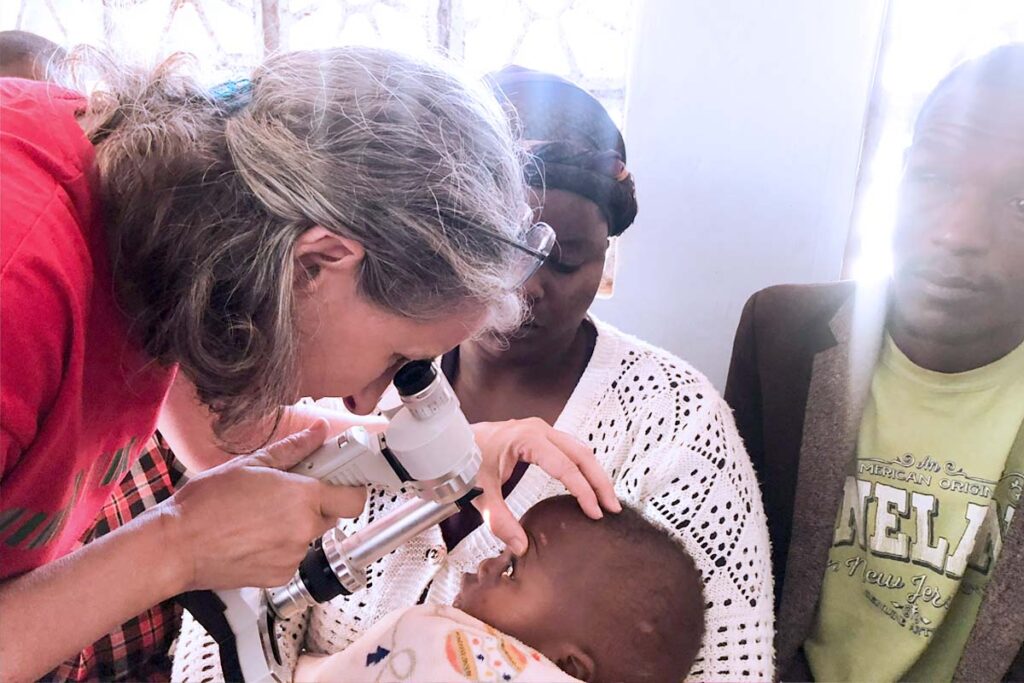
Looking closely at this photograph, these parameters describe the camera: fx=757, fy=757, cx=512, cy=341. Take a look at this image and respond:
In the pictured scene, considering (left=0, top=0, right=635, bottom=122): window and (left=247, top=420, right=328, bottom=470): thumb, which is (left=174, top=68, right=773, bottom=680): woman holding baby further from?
(left=0, top=0, right=635, bottom=122): window

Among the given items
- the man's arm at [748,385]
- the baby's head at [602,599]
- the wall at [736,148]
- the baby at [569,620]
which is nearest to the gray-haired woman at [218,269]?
the baby at [569,620]

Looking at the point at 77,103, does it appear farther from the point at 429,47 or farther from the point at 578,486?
the point at 578,486

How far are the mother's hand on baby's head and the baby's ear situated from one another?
0.15 meters

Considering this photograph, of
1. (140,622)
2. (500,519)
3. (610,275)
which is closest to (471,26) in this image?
(610,275)

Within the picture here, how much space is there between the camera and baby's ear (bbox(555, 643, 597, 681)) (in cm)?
106

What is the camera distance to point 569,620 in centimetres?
107

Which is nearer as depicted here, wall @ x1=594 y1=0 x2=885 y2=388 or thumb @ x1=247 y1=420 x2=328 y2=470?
thumb @ x1=247 y1=420 x2=328 y2=470

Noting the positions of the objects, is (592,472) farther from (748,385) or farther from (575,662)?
(748,385)

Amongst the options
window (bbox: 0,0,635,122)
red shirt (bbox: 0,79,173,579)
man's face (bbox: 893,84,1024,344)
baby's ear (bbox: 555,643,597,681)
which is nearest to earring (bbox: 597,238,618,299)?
window (bbox: 0,0,635,122)

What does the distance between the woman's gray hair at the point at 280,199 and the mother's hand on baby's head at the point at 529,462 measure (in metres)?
0.36

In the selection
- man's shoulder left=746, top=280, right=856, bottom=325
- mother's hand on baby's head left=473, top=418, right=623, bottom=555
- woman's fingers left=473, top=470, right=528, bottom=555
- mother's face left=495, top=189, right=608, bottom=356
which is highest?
mother's face left=495, top=189, right=608, bottom=356

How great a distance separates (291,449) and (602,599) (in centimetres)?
47

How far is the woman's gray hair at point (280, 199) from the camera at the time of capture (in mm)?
737

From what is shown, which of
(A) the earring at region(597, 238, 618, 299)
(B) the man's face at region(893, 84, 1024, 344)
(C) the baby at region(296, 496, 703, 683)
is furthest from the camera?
(A) the earring at region(597, 238, 618, 299)
